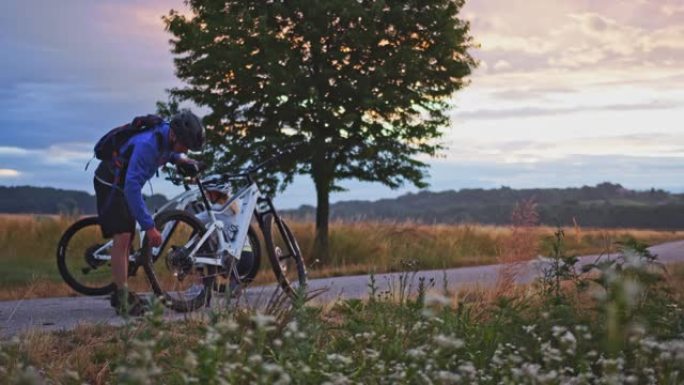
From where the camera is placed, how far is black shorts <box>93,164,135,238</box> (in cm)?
827

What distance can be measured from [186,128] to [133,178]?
0.68 meters

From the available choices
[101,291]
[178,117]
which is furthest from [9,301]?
[178,117]

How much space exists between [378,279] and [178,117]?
6.50 meters

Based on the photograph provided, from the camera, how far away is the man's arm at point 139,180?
26.1 feet

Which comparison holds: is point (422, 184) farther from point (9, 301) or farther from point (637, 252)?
point (637, 252)

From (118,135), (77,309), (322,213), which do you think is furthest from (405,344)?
(322,213)

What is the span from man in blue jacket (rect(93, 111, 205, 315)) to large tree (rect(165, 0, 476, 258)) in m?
10.8

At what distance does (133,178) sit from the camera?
797cm

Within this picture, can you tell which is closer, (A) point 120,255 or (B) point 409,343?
(B) point 409,343

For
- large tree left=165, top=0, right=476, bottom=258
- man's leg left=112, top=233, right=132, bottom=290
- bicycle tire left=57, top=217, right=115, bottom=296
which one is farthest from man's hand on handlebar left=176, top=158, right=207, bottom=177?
large tree left=165, top=0, right=476, bottom=258

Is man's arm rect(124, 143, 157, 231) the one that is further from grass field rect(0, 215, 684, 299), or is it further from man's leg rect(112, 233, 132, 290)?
grass field rect(0, 215, 684, 299)

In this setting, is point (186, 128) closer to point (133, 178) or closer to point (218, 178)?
point (133, 178)

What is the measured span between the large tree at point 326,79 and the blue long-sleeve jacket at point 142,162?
10.8 m

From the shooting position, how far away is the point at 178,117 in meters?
8.08
